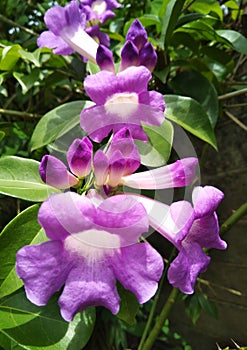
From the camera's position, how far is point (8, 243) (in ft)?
2.30

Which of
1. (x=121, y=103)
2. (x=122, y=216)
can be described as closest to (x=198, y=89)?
(x=121, y=103)

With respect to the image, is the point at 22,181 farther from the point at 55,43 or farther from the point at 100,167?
the point at 55,43

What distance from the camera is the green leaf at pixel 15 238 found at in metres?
0.68

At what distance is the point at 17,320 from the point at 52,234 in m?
0.35

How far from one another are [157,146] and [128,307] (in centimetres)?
32

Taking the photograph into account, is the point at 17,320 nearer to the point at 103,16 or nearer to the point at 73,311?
the point at 73,311

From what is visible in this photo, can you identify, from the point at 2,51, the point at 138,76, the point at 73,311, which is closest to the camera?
the point at 73,311

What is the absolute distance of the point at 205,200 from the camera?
600mm

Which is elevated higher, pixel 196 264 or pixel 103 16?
pixel 103 16

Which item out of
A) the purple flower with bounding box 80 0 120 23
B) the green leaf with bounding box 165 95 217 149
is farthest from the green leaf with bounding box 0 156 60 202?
the purple flower with bounding box 80 0 120 23

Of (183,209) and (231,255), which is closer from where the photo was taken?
(183,209)

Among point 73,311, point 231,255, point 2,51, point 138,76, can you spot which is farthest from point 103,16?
point 231,255

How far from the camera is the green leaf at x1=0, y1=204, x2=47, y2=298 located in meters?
0.68

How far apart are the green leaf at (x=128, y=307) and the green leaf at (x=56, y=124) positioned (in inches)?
14.8
